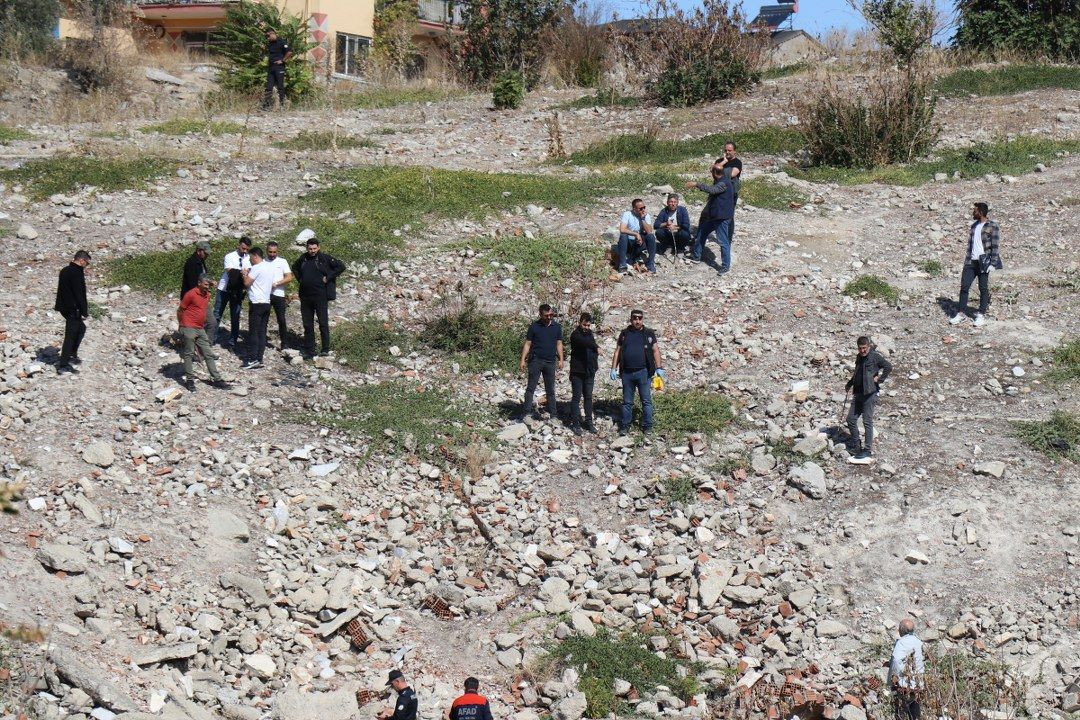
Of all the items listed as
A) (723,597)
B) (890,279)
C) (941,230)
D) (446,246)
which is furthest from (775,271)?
(723,597)

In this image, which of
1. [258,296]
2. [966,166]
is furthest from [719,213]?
[966,166]

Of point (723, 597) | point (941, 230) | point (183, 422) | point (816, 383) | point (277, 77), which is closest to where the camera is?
point (723, 597)

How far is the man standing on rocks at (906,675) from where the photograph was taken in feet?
32.0

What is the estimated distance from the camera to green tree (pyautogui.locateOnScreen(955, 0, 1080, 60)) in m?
26.2

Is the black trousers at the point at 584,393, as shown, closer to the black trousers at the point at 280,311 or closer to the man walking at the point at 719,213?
the black trousers at the point at 280,311

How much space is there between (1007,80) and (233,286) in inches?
693

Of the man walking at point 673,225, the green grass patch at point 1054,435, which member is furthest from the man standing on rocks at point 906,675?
the man walking at point 673,225

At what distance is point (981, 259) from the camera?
1496 centimetres

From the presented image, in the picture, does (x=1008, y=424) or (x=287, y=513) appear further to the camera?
(x=1008, y=424)

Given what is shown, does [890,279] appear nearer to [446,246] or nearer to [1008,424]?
[1008,424]

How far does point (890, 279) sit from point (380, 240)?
700cm

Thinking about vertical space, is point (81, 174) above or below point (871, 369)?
above

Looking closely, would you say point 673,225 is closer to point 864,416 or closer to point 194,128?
point 864,416

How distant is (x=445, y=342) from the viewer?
584 inches
